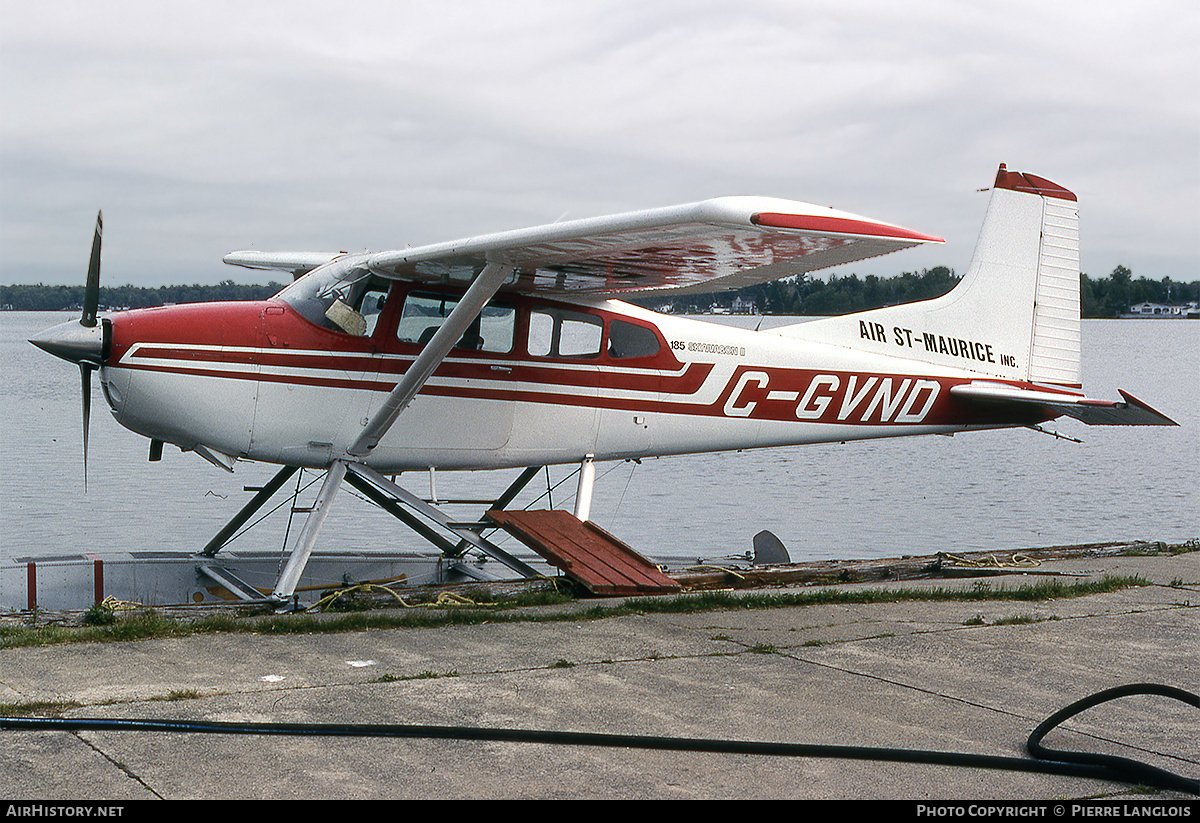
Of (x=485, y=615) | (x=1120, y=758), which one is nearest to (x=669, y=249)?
(x=485, y=615)

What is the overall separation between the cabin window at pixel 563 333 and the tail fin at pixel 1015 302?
311cm

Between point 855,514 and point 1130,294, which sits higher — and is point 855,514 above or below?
below

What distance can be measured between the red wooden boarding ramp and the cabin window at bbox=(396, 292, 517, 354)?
1272 millimetres

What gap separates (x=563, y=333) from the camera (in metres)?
8.77

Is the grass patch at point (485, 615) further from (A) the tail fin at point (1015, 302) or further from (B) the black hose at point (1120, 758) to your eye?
(A) the tail fin at point (1015, 302)

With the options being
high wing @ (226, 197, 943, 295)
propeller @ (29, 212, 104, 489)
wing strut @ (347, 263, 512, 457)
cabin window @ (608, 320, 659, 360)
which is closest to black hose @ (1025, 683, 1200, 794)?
high wing @ (226, 197, 943, 295)

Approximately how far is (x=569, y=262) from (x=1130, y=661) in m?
4.19

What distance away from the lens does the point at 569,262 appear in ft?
25.4

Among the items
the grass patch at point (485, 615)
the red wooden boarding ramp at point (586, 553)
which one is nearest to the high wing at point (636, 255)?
the red wooden boarding ramp at point (586, 553)

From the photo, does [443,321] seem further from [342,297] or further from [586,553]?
[586,553]

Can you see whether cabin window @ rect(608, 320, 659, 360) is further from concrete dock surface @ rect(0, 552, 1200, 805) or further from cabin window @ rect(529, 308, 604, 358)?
concrete dock surface @ rect(0, 552, 1200, 805)

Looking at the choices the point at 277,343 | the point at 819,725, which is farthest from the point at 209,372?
the point at 819,725

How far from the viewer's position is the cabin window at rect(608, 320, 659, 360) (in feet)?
29.4

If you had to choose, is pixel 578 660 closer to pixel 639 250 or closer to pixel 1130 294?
pixel 639 250
